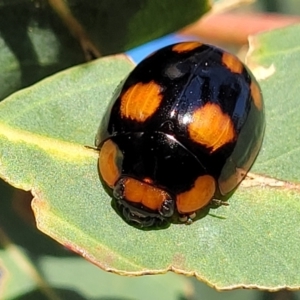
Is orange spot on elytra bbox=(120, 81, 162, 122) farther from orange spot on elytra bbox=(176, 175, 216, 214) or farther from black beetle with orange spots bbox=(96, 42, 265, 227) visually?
Answer: orange spot on elytra bbox=(176, 175, 216, 214)

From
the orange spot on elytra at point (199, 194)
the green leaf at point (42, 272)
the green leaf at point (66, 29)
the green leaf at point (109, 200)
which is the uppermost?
the green leaf at point (66, 29)

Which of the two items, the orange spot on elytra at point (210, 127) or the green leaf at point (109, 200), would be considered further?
the orange spot on elytra at point (210, 127)

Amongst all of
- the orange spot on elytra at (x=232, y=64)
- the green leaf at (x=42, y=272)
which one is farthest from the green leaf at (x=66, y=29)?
the green leaf at (x=42, y=272)

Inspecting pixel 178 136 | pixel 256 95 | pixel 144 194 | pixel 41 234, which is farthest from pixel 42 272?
pixel 256 95

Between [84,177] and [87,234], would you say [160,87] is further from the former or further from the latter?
[87,234]

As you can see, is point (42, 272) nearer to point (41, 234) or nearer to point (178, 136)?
point (41, 234)

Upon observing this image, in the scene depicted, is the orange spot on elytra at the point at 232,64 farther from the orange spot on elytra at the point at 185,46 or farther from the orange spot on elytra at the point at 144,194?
the orange spot on elytra at the point at 144,194

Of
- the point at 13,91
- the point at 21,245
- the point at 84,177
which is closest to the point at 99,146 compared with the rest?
the point at 84,177
